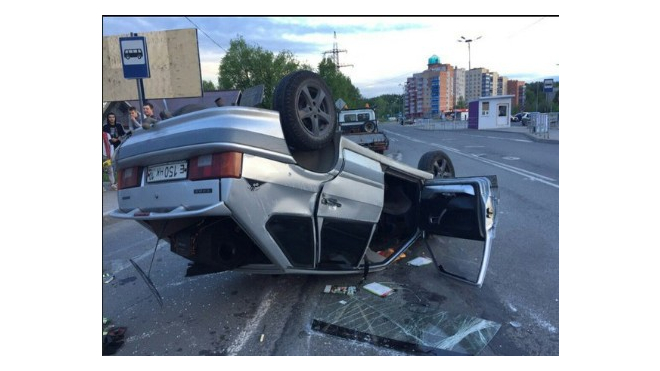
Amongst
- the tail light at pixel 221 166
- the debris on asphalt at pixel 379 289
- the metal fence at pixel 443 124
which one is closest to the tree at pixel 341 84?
the metal fence at pixel 443 124

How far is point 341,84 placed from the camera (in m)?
35.1

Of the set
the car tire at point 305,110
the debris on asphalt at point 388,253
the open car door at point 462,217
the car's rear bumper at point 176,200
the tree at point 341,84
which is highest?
the tree at point 341,84

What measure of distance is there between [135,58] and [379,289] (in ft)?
15.5

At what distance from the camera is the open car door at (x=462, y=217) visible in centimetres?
373

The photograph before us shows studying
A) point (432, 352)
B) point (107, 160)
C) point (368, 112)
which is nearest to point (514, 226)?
point (432, 352)

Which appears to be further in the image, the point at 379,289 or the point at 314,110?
the point at 379,289

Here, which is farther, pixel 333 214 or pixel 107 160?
pixel 107 160

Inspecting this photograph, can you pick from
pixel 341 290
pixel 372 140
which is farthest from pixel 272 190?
pixel 372 140

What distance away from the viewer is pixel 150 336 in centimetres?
312

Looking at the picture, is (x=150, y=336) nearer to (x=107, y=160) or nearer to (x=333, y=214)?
(x=333, y=214)

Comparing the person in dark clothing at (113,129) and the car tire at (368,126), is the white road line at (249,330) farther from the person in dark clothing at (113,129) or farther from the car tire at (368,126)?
the car tire at (368,126)

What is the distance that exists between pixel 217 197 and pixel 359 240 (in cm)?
157

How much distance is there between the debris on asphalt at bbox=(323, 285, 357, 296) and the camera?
12.1ft

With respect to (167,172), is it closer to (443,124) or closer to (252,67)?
(252,67)
